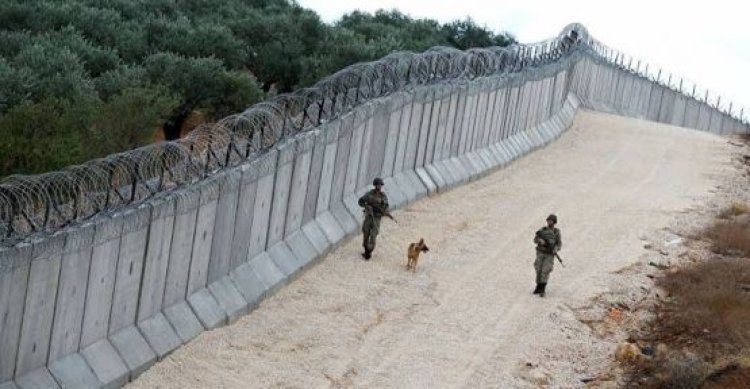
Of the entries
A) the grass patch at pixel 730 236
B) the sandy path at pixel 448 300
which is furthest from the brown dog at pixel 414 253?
the grass patch at pixel 730 236

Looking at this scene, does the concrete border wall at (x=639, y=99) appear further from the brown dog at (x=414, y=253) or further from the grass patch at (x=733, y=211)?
the brown dog at (x=414, y=253)

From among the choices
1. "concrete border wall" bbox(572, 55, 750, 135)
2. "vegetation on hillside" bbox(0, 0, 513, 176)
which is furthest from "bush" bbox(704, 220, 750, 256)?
"concrete border wall" bbox(572, 55, 750, 135)

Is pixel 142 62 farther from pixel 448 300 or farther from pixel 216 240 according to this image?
pixel 216 240

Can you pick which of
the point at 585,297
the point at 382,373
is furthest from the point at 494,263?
the point at 382,373

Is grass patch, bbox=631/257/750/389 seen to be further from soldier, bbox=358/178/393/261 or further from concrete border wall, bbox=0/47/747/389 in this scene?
concrete border wall, bbox=0/47/747/389

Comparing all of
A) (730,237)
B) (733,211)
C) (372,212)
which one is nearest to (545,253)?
(372,212)

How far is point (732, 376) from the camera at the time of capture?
16.8 metres

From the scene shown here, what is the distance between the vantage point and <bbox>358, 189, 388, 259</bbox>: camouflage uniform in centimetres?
2194

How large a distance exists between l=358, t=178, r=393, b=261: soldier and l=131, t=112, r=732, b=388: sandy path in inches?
16.6

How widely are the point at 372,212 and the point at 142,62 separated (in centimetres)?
1991

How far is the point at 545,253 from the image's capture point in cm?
2088

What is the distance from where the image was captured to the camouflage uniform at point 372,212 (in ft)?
72.0

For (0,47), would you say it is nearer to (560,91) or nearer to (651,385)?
(560,91)

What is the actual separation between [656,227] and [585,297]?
6066mm
